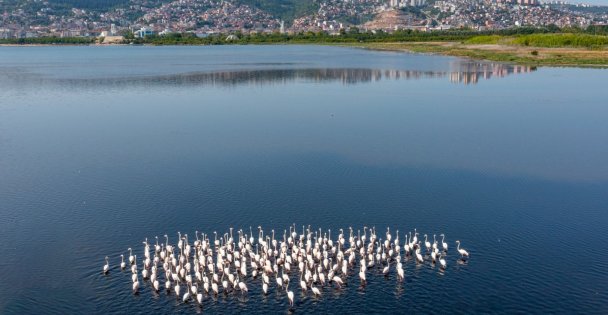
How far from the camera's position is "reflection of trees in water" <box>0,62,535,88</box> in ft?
258

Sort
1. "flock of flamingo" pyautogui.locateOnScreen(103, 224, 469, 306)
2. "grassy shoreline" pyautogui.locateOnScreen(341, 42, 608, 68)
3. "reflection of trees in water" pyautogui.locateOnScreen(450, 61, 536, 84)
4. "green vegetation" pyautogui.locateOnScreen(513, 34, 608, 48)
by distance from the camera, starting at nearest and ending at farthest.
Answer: "flock of flamingo" pyautogui.locateOnScreen(103, 224, 469, 306)
"reflection of trees in water" pyautogui.locateOnScreen(450, 61, 536, 84)
"grassy shoreline" pyautogui.locateOnScreen(341, 42, 608, 68)
"green vegetation" pyautogui.locateOnScreen(513, 34, 608, 48)

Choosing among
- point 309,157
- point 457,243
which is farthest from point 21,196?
point 457,243

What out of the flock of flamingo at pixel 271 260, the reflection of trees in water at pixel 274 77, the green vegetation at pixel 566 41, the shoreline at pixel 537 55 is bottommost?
the flock of flamingo at pixel 271 260

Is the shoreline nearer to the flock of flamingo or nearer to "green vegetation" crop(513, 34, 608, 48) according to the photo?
"green vegetation" crop(513, 34, 608, 48)

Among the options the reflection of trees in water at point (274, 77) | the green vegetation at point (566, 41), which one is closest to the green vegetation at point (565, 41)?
the green vegetation at point (566, 41)

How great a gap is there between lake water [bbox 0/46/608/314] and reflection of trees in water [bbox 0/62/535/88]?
1100 centimetres

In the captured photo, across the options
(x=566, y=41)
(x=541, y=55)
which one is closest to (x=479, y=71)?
(x=541, y=55)

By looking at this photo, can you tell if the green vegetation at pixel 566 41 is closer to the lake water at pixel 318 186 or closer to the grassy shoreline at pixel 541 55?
the grassy shoreline at pixel 541 55

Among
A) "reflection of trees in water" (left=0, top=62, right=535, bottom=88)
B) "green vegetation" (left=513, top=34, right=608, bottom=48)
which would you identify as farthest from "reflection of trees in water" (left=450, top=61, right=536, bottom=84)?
"green vegetation" (left=513, top=34, right=608, bottom=48)

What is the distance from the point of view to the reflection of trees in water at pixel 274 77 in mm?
78500

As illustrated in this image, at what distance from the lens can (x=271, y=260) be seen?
24.2m

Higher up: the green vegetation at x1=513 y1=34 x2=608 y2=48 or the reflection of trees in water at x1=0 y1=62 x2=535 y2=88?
the green vegetation at x1=513 y1=34 x2=608 y2=48

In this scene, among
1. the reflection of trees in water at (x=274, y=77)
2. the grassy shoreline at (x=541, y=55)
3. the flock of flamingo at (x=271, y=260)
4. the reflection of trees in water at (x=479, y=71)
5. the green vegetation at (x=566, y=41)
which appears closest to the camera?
the flock of flamingo at (x=271, y=260)

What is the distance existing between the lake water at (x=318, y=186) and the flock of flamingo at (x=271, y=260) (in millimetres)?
472
